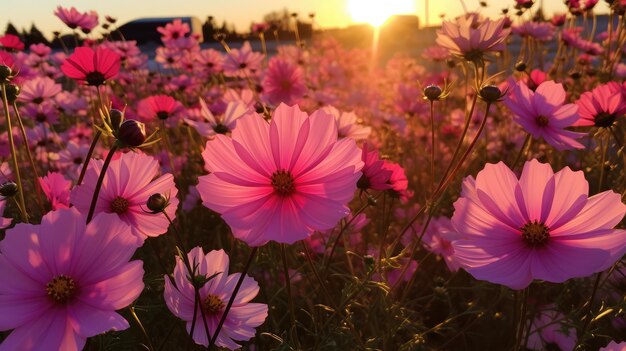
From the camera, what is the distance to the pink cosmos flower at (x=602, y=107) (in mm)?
1131

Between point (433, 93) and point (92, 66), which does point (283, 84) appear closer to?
point (92, 66)

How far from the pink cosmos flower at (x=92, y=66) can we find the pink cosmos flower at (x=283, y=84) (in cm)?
103

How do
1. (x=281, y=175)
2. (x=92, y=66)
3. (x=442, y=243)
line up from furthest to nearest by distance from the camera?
(x=442, y=243)
(x=92, y=66)
(x=281, y=175)

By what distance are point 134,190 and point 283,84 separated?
1.34 metres

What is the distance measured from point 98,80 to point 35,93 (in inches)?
42.7

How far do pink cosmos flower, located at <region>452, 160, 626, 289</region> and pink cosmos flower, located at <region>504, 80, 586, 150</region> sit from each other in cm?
41

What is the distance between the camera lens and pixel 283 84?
2.13 m

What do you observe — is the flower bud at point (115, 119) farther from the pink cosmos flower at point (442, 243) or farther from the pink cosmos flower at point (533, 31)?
the pink cosmos flower at point (533, 31)

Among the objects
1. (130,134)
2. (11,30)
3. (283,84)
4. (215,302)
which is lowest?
(11,30)

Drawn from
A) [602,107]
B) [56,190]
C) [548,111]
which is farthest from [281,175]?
[602,107]

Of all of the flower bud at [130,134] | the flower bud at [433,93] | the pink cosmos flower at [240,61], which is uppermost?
the flower bud at [130,134]

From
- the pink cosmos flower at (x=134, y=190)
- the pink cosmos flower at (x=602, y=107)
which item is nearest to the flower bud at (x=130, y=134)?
the pink cosmos flower at (x=134, y=190)

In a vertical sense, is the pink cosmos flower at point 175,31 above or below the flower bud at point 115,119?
below

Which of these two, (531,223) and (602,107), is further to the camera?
(602,107)
